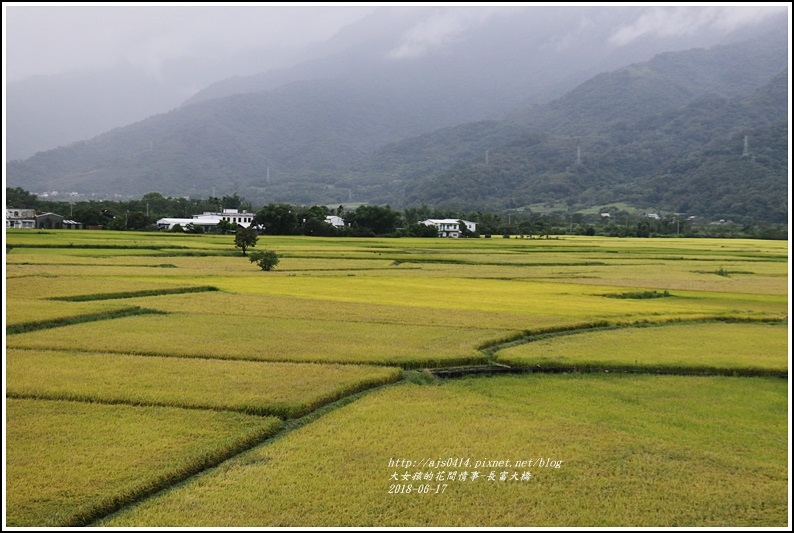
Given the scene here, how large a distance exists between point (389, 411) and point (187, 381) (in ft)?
14.3

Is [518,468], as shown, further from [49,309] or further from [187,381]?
[49,309]

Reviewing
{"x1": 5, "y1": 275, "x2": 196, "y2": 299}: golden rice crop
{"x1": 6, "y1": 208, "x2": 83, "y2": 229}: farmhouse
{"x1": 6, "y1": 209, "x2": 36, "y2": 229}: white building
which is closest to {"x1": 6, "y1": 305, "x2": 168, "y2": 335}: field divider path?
{"x1": 5, "y1": 275, "x2": 196, "y2": 299}: golden rice crop

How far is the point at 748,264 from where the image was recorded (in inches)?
1960

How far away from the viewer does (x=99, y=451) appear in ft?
33.4

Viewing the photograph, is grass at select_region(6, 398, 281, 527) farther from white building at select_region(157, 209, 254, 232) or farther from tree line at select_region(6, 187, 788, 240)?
white building at select_region(157, 209, 254, 232)

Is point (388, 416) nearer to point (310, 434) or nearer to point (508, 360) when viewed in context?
point (310, 434)

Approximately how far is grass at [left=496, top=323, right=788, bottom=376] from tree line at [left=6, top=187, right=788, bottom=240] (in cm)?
6344

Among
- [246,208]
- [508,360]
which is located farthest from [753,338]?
[246,208]

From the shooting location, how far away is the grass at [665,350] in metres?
16.6

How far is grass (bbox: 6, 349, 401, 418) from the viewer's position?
42.0 ft

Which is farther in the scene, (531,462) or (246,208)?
(246,208)

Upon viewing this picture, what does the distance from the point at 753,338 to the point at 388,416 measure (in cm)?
1385

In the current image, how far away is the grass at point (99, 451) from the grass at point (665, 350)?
26.4 ft

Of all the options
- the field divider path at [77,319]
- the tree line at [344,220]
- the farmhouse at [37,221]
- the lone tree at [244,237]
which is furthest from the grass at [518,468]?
the farmhouse at [37,221]
